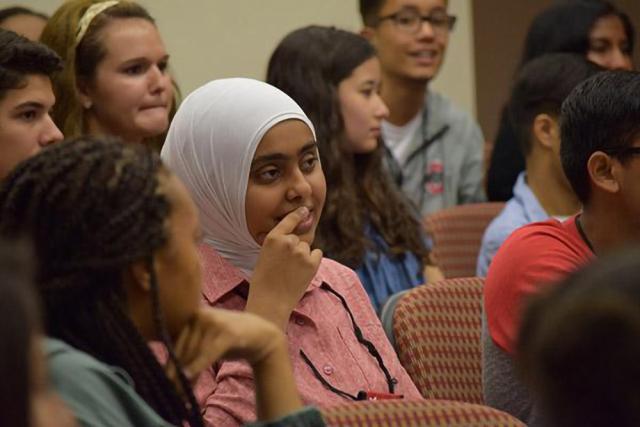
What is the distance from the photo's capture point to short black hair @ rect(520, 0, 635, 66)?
4.40 m

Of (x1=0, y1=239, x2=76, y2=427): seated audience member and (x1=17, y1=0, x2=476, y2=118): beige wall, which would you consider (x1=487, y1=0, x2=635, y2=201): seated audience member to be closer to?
(x1=17, y1=0, x2=476, y2=118): beige wall

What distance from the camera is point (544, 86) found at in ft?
12.0

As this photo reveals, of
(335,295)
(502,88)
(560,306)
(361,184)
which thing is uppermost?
(560,306)

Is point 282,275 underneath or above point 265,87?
underneath

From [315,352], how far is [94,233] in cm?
84

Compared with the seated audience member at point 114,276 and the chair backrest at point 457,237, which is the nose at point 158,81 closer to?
the chair backrest at point 457,237

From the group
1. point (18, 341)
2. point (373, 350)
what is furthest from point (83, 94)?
point (18, 341)

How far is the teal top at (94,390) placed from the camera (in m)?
1.46

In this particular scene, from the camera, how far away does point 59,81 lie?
11.0 ft

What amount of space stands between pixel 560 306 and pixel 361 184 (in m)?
2.57

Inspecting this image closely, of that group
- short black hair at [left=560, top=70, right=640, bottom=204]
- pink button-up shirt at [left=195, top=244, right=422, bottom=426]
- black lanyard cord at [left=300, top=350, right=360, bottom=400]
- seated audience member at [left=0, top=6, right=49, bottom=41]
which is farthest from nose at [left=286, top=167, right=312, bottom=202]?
seated audience member at [left=0, top=6, right=49, bottom=41]

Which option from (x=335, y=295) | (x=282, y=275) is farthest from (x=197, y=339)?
(x=335, y=295)

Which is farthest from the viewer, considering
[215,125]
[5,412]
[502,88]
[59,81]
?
[502,88]

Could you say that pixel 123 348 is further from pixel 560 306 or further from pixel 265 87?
pixel 265 87
